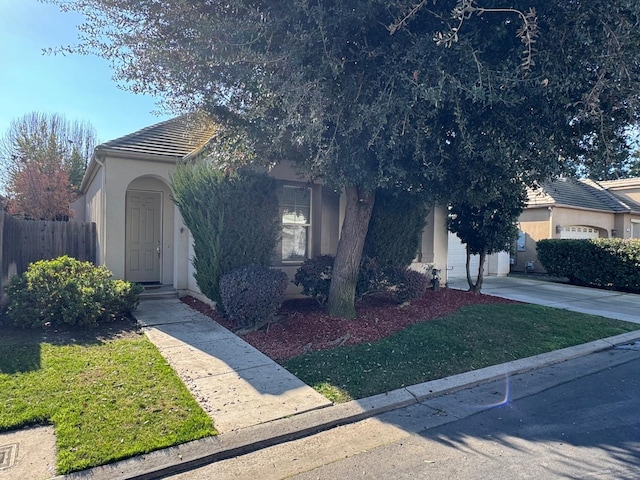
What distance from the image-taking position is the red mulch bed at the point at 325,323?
6477 millimetres

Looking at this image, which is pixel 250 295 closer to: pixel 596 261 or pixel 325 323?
pixel 325 323

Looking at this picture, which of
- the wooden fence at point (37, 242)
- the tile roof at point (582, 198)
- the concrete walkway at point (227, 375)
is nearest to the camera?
the concrete walkway at point (227, 375)

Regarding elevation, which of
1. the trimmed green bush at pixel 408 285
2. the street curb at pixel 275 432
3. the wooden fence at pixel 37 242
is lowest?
the street curb at pixel 275 432

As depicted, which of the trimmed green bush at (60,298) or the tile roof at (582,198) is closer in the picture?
the trimmed green bush at (60,298)

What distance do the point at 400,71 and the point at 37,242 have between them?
9.44 m

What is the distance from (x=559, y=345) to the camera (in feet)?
23.1

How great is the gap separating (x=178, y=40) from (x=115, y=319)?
498 cm

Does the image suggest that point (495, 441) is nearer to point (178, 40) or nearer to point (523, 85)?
point (523, 85)

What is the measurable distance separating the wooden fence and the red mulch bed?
348cm

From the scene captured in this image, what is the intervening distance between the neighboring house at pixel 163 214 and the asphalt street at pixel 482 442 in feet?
17.9

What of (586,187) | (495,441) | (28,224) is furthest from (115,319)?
(586,187)

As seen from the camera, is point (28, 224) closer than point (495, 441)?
No

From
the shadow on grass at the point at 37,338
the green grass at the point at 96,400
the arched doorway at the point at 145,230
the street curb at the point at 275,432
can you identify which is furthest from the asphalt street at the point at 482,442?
the arched doorway at the point at 145,230

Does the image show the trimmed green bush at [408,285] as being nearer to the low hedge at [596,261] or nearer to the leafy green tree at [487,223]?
the leafy green tree at [487,223]
